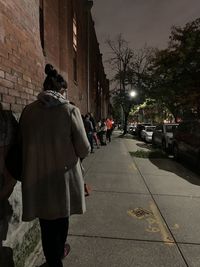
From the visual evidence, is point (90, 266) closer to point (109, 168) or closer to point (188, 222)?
point (188, 222)

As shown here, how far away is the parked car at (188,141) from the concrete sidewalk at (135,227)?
90.4 inches

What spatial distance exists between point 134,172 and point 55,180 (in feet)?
23.4

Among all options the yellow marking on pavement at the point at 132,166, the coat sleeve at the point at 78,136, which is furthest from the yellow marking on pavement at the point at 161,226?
the yellow marking on pavement at the point at 132,166

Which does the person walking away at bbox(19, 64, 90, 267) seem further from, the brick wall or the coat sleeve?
the brick wall

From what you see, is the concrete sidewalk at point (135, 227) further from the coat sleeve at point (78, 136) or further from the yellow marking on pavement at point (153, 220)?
the coat sleeve at point (78, 136)

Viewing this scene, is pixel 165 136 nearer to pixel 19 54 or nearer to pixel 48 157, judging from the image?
pixel 19 54

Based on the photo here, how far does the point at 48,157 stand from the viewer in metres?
2.97

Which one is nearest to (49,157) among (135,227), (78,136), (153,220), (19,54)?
(78,136)

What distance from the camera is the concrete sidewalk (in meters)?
3.90

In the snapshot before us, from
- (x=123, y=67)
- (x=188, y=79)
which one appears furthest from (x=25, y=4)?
(x=123, y=67)

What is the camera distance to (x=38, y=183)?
9.76 ft

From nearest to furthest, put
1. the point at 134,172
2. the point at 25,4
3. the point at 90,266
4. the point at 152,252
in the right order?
1. the point at 90,266
2. the point at 152,252
3. the point at 25,4
4. the point at 134,172

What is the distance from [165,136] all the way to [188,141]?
5673mm

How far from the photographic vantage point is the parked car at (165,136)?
54.3 feet
